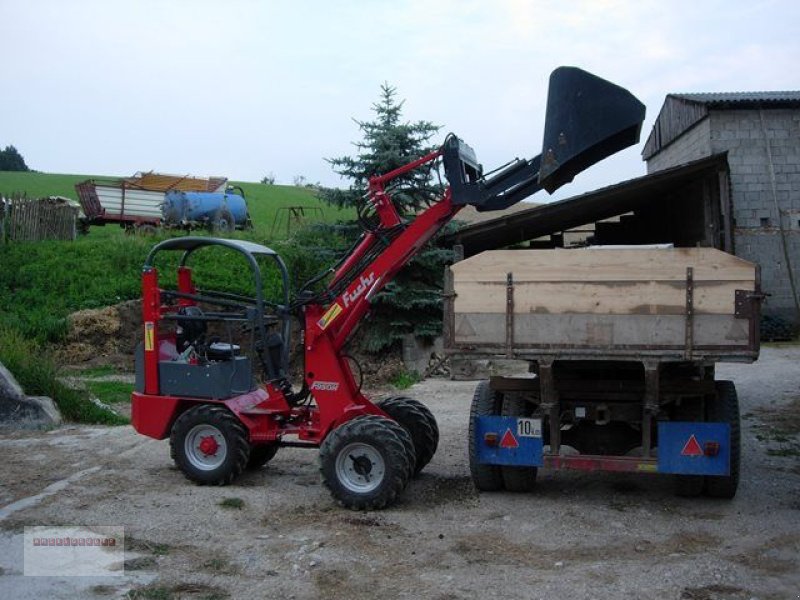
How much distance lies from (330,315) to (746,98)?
58.3 ft

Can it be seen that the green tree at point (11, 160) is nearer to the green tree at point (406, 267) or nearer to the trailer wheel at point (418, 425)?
the green tree at point (406, 267)

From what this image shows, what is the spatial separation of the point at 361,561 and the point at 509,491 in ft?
7.46

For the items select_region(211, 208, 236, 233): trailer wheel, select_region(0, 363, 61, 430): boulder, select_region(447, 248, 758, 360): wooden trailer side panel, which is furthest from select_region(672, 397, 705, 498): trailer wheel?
select_region(211, 208, 236, 233): trailer wheel

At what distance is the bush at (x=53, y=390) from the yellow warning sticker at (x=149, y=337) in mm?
4041

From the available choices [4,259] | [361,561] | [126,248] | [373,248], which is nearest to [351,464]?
[361,561]

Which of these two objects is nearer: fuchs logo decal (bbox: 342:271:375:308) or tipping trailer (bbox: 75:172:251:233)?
fuchs logo decal (bbox: 342:271:375:308)

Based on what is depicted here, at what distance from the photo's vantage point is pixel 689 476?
7.36 meters

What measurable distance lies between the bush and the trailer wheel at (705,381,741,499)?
799cm

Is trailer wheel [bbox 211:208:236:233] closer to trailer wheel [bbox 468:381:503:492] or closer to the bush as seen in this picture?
the bush

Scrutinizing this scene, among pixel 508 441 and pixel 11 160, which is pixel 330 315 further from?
pixel 11 160

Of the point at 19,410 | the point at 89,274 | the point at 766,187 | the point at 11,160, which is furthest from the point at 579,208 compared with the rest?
the point at 11,160

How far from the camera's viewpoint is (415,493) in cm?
781

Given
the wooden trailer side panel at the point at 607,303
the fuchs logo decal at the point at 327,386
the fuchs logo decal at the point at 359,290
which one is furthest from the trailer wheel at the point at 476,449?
the fuchs logo decal at the point at 359,290

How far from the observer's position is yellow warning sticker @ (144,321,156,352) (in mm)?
8148
